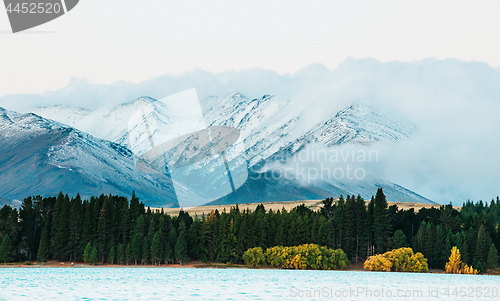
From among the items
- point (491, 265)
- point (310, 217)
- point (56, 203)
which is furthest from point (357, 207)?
point (56, 203)

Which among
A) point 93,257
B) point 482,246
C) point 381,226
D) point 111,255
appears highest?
point 381,226

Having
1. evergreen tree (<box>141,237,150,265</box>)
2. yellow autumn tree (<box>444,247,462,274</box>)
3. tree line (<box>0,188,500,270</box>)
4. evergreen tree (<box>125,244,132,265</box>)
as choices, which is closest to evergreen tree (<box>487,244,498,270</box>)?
tree line (<box>0,188,500,270</box>)

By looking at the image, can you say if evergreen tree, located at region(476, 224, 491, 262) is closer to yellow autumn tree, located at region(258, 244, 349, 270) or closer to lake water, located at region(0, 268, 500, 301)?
yellow autumn tree, located at region(258, 244, 349, 270)

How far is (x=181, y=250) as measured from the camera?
547 feet

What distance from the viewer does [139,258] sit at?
16400 centimetres

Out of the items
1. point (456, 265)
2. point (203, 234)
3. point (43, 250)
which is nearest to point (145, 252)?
point (203, 234)

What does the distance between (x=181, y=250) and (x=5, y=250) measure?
4970 centimetres

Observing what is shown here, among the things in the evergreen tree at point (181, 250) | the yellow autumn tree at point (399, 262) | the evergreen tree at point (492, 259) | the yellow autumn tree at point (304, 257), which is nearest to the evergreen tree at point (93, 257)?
the evergreen tree at point (181, 250)

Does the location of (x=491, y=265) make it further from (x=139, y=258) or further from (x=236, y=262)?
(x=139, y=258)

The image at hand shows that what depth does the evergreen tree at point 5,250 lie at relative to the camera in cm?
15438

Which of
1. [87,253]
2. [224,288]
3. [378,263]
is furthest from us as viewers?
[87,253]

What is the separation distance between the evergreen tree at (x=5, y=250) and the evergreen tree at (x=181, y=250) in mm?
47316

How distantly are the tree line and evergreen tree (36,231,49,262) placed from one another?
10.8 inches

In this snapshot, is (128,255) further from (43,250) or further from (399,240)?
(399,240)
